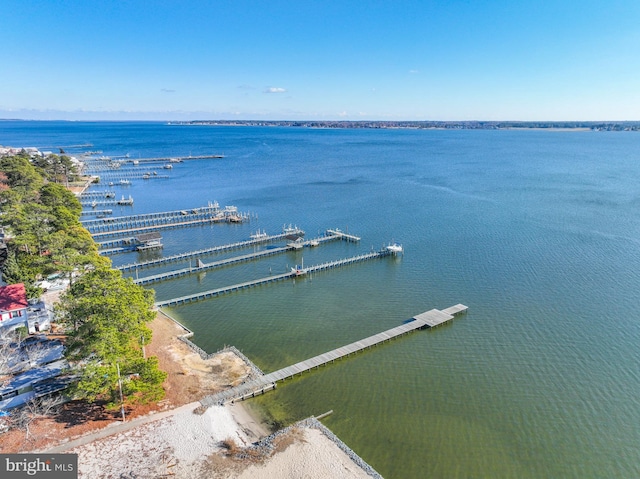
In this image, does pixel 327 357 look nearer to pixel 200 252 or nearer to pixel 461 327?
pixel 461 327

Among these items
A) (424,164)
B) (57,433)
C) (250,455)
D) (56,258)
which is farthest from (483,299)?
(424,164)

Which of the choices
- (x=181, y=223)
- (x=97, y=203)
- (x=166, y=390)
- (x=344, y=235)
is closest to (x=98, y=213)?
(x=97, y=203)

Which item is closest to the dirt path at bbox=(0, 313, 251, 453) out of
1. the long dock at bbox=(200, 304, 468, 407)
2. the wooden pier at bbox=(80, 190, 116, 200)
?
the long dock at bbox=(200, 304, 468, 407)

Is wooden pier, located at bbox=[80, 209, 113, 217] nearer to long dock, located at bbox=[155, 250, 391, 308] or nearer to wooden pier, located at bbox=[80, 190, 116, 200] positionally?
wooden pier, located at bbox=[80, 190, 116, 200]

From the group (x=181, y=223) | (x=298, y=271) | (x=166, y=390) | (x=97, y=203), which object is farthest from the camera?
(x=97, y=203)

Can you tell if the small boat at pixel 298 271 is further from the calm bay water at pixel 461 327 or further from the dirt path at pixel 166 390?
the dirt path at pixel 166 390

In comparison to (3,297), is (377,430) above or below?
below

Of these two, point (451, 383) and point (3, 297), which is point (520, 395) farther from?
point (3, 297)
